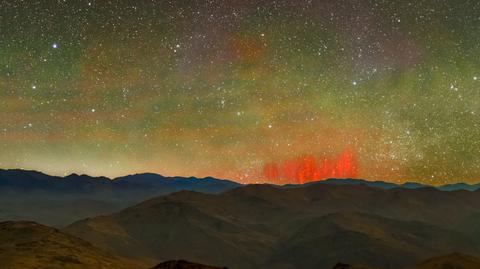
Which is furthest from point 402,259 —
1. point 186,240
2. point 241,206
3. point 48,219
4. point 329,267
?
point 48,219

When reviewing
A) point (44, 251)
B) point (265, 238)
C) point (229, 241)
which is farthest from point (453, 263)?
point (265, 238)

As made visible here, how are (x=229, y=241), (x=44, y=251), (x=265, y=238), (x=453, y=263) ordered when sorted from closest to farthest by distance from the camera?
(x=44, y=251) < (x=453, y=263) < (x=229, y=241) < (x=265, y=238)

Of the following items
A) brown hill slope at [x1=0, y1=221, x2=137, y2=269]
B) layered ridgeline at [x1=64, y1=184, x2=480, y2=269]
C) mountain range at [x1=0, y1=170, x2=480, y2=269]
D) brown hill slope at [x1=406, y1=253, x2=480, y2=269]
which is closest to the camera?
brown hill slope at [x1=0, y1=221, x2=137, y2=269]

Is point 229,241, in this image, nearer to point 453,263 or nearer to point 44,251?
point 44,251

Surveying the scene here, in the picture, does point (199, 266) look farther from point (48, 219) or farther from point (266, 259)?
point (48, 219)

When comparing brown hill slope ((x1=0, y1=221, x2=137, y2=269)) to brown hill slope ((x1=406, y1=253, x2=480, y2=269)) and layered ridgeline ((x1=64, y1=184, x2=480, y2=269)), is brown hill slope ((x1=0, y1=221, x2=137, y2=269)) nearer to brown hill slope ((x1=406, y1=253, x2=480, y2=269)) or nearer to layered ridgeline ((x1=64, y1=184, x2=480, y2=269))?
layered ridgeline ((x1=64, y1=184, x2=480, y2=269))

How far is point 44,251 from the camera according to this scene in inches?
2849

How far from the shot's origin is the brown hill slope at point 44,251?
6581cm

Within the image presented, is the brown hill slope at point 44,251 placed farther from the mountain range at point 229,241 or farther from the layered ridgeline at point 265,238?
the layered ridgeline at point 265,238

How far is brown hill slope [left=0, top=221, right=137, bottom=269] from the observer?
6581 cm

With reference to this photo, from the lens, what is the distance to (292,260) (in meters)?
113

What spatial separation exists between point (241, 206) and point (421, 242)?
8464 centimetres

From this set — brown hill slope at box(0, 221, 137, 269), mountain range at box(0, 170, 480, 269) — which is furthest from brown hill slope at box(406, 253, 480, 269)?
brown hill slope at box(0, 221, 137, 269)

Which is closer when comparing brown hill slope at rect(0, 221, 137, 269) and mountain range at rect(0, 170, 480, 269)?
brown hill slope at rect(0, 221, 137, 269)
